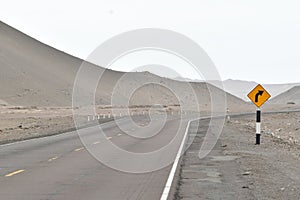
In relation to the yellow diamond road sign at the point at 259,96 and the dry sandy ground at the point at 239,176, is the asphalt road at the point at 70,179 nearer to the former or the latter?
the dry sandy ground at the point at 239,176

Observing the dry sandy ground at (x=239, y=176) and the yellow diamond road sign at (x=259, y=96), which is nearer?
the dry sandy ground at (x=239, y=176)

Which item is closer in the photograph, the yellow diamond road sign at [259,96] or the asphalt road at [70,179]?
the asphalt road at [70,179]

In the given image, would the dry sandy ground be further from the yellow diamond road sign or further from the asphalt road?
the yellow diamond road sign

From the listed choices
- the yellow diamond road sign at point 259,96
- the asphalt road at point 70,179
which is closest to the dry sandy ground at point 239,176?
the asphalt road at point 70,179

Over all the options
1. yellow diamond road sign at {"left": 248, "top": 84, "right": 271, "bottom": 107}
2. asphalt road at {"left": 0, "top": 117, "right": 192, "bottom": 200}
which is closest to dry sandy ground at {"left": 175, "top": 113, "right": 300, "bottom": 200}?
asphalt road at {"left": 0, "top": 117, "right": 192, "bottom": 200}

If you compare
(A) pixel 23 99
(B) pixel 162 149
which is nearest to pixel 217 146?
(B) pixel 162 149

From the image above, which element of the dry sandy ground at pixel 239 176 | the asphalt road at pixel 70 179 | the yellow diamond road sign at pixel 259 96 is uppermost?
the yellow diamond road sign at pixel 259 96

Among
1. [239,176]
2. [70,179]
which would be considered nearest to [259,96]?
[239,176]

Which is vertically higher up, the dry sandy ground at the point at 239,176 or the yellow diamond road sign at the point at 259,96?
the yellow diamond road sign at the point at 259,96

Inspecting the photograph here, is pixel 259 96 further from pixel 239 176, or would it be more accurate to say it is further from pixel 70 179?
pixel 70 179

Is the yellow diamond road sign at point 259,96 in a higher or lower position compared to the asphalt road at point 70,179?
higher

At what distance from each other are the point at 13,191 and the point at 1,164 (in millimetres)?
6029

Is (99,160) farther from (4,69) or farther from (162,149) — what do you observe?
(4,69)

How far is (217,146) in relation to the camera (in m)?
25.9
